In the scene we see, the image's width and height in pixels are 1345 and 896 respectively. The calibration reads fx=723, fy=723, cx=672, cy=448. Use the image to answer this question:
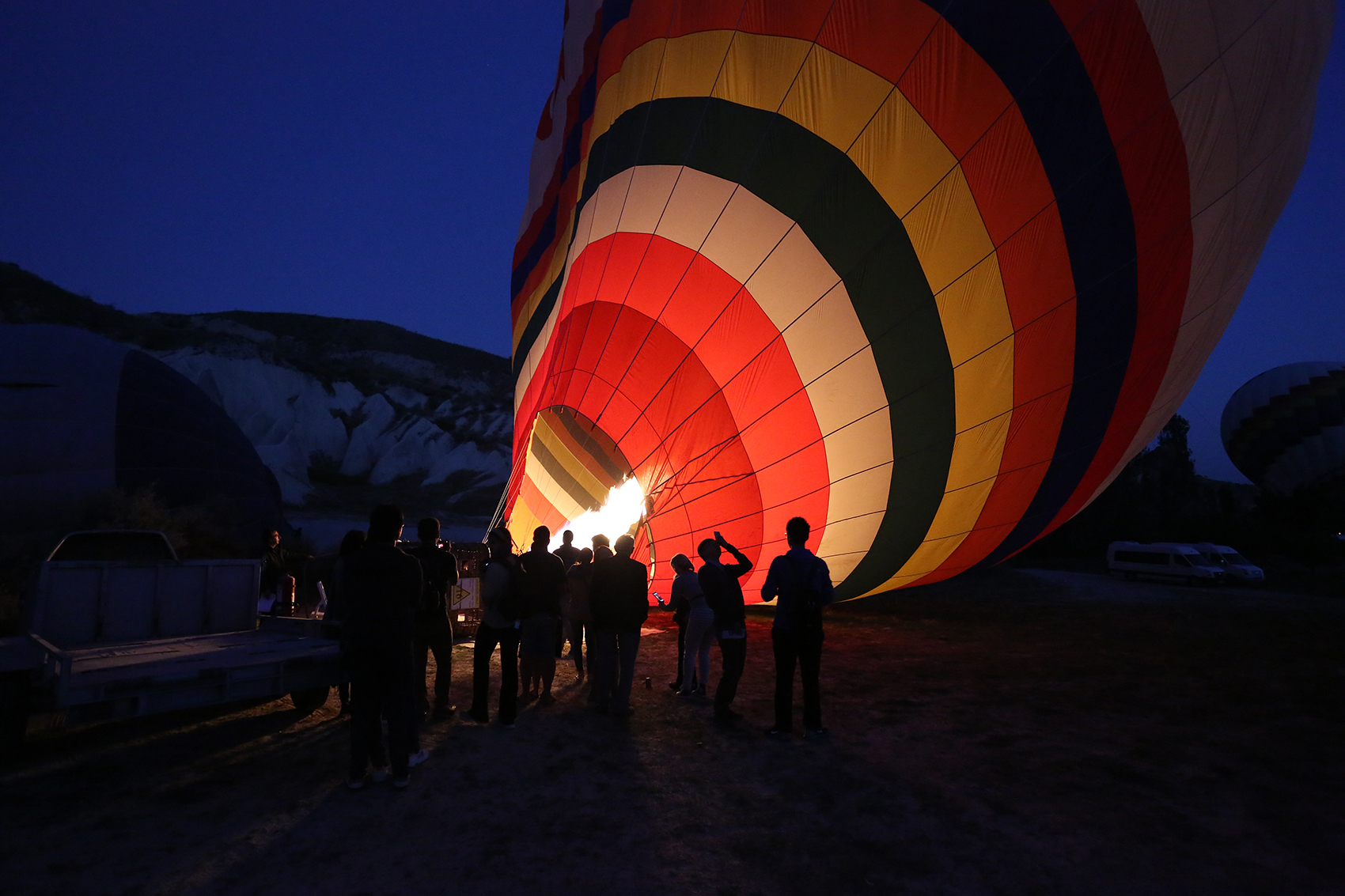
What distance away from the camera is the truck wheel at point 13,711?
3.67 metres

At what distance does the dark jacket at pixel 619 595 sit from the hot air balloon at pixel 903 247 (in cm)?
236

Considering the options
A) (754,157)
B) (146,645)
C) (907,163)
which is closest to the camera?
(146,645)

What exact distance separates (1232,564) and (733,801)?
72.6 ft

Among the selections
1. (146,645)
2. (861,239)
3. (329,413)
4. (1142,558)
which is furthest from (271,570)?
(329,413)

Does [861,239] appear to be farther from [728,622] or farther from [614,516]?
[614,516]

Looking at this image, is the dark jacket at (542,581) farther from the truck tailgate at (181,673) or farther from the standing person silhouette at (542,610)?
the truck tailgate at (181,673)

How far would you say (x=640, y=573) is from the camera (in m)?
5.16

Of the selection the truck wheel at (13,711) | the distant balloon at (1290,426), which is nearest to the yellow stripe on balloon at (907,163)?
the truck wheel at (13,711)

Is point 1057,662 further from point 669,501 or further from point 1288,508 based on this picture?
Result: point 1288,508

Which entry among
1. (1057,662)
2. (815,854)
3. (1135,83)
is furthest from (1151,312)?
(815,854)

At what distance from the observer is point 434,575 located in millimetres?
4754

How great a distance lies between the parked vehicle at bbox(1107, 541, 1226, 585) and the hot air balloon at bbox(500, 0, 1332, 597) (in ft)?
47.9

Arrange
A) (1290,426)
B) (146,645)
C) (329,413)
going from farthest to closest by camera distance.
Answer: (329,413)
(1290,426)
(146,645)

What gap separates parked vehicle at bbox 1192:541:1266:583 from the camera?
19.1 metres
